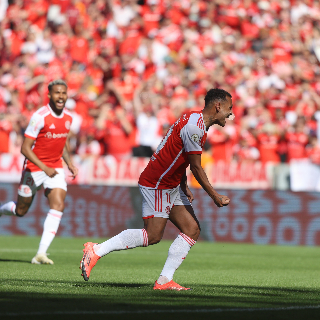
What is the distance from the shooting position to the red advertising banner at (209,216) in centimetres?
1566

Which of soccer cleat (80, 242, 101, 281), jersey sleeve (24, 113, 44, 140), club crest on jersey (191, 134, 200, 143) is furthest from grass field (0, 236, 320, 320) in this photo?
jersey sleeve (24, 113, 44, 140)

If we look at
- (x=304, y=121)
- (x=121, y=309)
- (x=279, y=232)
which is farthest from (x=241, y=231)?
(x=121, y=309)

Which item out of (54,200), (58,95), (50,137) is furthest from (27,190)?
(58,95)

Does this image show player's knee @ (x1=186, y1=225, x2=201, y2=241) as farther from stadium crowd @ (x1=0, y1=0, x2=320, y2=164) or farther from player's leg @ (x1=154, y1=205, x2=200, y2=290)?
stadium crowd @ (x1=0, y1=0, x2=320, y2=164)

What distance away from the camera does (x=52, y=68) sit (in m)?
20.8

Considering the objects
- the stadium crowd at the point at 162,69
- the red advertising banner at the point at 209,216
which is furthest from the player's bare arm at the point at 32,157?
the stadium crowd at the point at 162,69

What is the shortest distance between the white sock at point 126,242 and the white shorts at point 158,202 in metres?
0.19

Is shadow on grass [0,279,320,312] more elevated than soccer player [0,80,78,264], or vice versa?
soccer player [0,80,78,264]

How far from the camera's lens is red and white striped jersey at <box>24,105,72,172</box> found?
10.1m

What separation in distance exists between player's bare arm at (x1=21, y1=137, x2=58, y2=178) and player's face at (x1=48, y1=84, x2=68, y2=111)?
65 cm

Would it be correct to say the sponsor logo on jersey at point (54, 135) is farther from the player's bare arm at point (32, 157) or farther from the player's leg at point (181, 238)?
the player's leg at point (181, 238)

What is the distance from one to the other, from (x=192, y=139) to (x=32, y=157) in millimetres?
3560

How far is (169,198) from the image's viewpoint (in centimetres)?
711

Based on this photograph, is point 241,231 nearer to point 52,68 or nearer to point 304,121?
point 304,121
